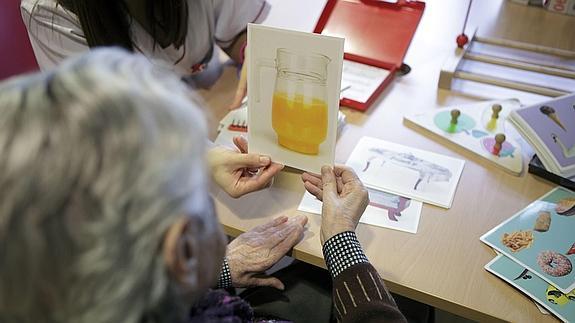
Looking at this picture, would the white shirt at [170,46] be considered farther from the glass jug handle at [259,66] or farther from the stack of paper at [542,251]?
the stack of paper at [542,251]

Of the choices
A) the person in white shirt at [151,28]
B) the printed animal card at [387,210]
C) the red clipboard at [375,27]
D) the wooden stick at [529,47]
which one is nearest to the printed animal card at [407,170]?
the printed animal card at [387,210]

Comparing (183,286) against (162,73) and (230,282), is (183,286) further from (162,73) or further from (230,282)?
(230,282)

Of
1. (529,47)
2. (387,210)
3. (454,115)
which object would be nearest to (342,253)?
(387,210)

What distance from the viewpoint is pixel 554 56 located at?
4.53ft

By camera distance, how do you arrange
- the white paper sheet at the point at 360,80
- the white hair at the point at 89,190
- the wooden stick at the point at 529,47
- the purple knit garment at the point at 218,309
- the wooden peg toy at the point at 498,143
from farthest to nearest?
1. the wooden stick at the point at 529,47
2. the white paper sheet at the point at 360,80
3. the wooden peg toy at the point at 498,143
4. the purple knit garment at the point at 218,309
5. the white hair at the point at 89,190

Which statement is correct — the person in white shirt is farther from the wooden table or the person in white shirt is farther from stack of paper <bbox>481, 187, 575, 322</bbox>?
stack of paper <bbox>481, 187, 575, 322</bbox>

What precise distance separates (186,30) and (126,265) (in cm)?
96

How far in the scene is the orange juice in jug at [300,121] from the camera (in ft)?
3.13

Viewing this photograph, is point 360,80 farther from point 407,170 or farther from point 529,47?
point 529,47

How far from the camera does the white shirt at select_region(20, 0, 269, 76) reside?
1.16 m

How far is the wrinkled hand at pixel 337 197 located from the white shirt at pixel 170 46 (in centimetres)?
46

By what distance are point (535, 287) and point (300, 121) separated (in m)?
0.49

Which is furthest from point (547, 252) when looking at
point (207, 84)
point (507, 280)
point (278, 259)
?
point (207, 84)

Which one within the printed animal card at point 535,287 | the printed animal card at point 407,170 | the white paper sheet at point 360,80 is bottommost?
the printed animal card at point 535,287
